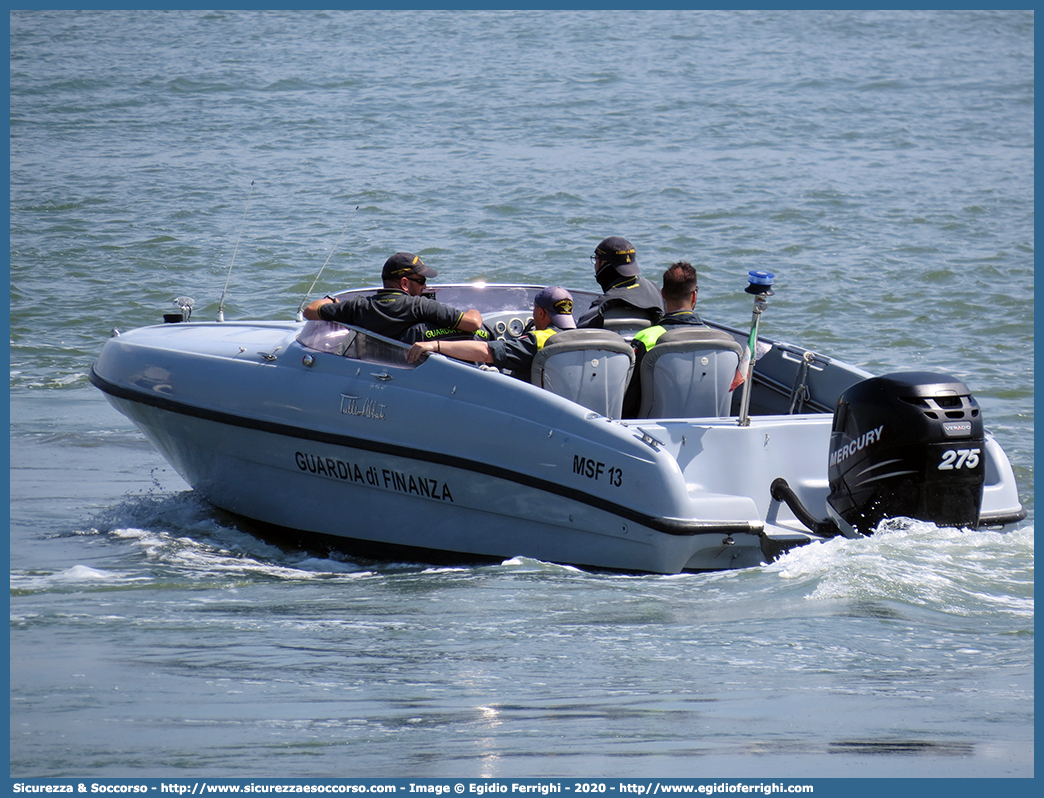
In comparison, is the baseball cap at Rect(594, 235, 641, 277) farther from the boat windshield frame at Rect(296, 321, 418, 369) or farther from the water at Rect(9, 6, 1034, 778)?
the water at Rect(9, 6, 1034, 778)

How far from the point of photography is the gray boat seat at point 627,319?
586 centimetres

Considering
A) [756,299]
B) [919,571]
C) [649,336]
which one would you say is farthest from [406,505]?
[919,571]

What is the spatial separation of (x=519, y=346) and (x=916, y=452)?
5.65 feet

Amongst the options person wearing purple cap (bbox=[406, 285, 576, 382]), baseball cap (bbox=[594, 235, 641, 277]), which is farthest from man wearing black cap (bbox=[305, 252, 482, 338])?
baseball cap (bbox=[594, 235, 641, 277])

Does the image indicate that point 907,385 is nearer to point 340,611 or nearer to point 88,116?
point 340,611

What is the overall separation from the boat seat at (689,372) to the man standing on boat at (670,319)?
0.28 ft

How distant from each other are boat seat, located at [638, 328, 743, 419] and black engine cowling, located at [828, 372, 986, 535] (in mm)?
704

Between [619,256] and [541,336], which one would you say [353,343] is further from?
[619,256]

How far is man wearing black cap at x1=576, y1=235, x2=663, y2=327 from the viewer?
19.5 ft

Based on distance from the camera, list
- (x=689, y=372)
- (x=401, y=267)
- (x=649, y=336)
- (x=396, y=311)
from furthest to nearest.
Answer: (x=401, y=267)
(x=396, y=311)
(x=649, y=336)
(x=689, y=372)

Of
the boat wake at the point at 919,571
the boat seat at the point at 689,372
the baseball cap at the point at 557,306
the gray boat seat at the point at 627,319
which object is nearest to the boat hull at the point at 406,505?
the boat wake at the point at 919,571

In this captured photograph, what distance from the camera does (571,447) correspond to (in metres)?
4.98

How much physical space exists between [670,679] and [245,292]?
8.98 m
